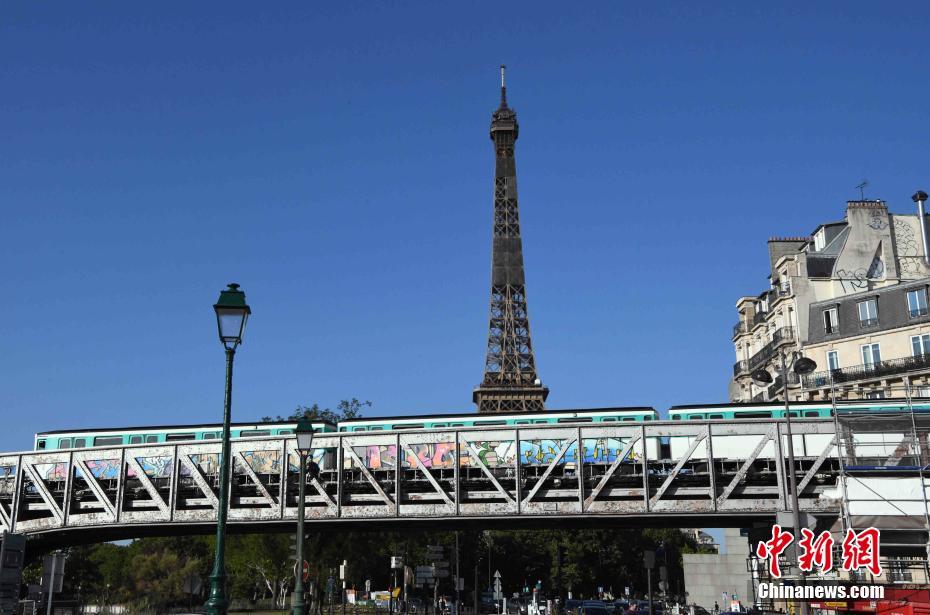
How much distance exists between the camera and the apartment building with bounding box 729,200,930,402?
58062 mm

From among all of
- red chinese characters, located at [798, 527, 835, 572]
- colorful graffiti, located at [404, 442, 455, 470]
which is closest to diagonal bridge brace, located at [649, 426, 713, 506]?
colorful graffiti, located at [404, 442, 455, 470]

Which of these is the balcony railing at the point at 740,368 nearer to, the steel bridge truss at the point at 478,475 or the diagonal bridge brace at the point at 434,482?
the steel bridge truss at the point at 478,475

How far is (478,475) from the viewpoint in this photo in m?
52.5

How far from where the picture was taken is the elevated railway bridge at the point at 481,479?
43625 millimetres

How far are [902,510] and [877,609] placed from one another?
1165 cm

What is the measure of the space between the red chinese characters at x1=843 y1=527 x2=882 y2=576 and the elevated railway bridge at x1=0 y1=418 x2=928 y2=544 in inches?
687

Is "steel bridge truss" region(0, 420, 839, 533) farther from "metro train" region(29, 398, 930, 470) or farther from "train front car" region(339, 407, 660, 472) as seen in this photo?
"metro train" region(29, 398, 930, 470)

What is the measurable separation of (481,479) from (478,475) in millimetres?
6538

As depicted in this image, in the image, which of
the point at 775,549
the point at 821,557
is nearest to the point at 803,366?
the point at 775,549

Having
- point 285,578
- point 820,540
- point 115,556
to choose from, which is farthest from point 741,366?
point 115,556

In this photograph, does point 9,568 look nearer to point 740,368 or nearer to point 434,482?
point 434,482

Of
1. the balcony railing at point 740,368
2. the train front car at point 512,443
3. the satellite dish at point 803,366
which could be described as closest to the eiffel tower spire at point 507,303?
the balcony railing at point 740,368

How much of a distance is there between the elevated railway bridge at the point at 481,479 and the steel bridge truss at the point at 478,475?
0.08 metres

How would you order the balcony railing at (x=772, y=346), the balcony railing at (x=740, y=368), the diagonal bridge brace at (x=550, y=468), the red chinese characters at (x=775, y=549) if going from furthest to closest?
the balcony railing at (x=740, y=368) → the balcony railing at (x=772, y=346) → the diagonal bridge brace at (x=550, y=468) → the red chinese characters at (x=775, y=549)
